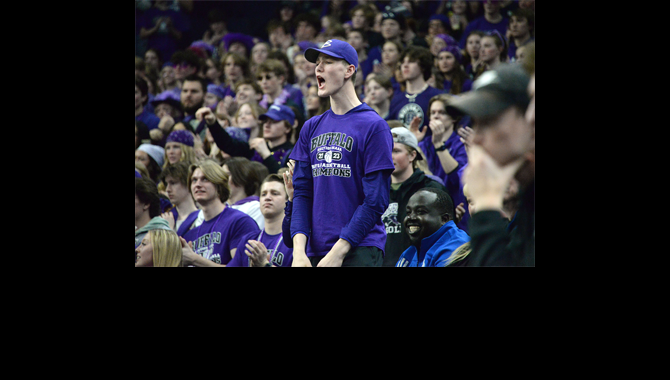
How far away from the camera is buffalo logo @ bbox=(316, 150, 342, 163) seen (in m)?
3.43

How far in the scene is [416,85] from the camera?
5.75 metres

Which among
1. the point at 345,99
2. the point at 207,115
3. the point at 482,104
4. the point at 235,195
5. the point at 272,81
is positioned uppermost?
the point at 272,81

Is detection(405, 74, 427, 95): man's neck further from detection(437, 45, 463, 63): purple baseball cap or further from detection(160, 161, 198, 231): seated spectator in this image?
detection(160, 161, 198, 231): seated spectator

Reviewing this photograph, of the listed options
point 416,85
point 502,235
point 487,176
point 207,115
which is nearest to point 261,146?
point 207,115

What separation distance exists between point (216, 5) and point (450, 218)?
22.2 ft

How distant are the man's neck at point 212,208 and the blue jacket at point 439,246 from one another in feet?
4.77

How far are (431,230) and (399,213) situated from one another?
0.39m

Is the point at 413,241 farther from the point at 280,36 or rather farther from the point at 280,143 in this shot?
the point at 280,36

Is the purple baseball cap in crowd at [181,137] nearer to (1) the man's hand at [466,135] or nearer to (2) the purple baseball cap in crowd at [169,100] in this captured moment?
(2) the purple baseball cap in crowd at [169,100]

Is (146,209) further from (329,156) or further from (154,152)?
(329,156)

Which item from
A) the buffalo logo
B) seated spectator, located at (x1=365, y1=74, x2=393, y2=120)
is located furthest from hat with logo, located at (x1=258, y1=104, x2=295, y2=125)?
the buffalo logo

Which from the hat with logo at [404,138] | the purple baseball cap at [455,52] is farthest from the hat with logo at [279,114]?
the purple baseball cap at [455,52]

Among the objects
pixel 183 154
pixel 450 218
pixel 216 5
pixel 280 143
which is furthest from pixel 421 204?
pixel 216 5

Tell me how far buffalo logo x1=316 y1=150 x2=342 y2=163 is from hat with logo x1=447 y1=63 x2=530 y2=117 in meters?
1.52
